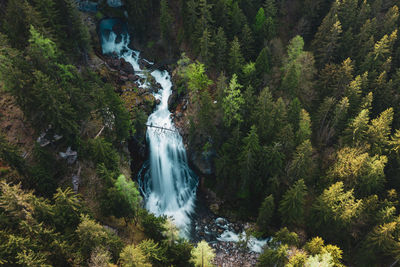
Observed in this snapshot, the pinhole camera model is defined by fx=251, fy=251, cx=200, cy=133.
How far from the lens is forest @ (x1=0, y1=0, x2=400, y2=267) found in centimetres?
2681

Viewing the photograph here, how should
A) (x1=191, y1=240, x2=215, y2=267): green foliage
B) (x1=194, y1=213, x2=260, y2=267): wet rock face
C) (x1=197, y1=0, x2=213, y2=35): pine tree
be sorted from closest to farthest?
(x1=191, y1=240, x2=215, y2=267): green foliage < (x1=194, y1=213, x2=260, y2=267): wet rock face < (x1=197, y1=0, x2=213, y2=35): pine tree

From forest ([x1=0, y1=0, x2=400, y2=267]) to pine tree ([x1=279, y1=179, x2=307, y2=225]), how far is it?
19cm

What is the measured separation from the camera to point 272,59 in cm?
4425

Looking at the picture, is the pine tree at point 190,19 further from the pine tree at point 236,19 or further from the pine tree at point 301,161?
the pine tree at point 301,161

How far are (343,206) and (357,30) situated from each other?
1454 inches

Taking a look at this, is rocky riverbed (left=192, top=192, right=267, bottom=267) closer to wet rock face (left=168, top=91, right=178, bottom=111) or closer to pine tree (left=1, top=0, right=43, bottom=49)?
wet rock face (left=168, top=91, right=178, bottom=111)

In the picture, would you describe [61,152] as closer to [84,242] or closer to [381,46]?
[84,242]

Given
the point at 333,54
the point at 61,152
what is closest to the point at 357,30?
the point at 333,54

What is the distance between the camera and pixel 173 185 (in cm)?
4272

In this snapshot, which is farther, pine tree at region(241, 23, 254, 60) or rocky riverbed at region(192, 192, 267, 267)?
pine tree at region(241, 23, 254, 60)

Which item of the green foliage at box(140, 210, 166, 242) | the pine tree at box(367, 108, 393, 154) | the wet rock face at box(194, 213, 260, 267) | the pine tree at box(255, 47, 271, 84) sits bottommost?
the wet rock face at box(194, 213, 260, 267)

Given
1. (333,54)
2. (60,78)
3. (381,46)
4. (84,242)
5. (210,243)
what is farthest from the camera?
(333,54)

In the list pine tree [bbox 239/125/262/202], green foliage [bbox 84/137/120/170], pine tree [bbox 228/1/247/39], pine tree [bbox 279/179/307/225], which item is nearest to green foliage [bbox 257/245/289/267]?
pine tree [bbox 279/179/307/225]

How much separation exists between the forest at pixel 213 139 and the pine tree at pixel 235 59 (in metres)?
0.31
